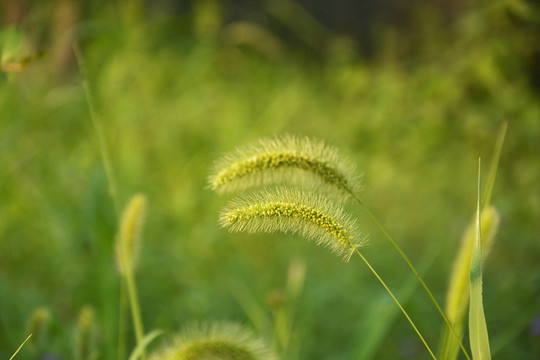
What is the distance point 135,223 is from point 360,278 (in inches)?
76.2

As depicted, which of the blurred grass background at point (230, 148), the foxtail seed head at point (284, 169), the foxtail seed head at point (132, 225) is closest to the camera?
Result: the foxtail seed head at point (284, 169)

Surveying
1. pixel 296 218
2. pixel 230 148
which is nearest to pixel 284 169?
pixel 296 218

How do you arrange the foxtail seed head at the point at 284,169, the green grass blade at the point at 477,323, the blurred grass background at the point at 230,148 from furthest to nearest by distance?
the blurred grass background at the point at 230,148, the foxtail seed head at the point at 284,169, the green grass blade at the point at 477,323

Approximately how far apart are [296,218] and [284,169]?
0.19 metres

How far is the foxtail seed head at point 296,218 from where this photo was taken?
1.10 metres

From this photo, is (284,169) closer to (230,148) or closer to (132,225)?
(132,225)

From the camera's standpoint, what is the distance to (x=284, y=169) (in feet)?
4.21

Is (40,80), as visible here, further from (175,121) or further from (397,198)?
(397,198)

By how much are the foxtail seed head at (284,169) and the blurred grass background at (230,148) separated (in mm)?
543

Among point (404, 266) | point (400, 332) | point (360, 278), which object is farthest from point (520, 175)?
point (400, 332)

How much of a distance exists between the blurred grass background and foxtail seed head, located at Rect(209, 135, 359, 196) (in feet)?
1.78

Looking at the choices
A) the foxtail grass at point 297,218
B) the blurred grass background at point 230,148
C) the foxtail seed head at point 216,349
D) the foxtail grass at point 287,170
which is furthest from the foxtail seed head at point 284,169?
the blurred grass background at point 230,148

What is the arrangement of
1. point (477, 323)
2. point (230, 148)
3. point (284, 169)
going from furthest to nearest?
point (230, 148) < point (284, 169) < point (477, 323)

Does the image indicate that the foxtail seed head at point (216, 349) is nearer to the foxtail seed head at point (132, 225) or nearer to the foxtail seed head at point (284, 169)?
the foxtail seed head at point (284, 169)
